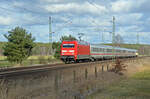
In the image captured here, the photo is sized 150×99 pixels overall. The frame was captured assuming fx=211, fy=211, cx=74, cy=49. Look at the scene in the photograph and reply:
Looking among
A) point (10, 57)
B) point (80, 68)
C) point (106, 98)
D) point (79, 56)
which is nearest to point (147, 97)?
point (106, 98)

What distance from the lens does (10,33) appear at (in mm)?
33562

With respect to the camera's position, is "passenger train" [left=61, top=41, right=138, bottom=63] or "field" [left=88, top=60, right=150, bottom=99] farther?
"passenger train" [left=61, top=41, right=138, bottom=63]

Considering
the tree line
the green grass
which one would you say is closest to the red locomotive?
the tree line

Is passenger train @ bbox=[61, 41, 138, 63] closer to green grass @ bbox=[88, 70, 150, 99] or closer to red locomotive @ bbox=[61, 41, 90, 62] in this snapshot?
red locomotive @ bbox=[61, 41, 90, 62]

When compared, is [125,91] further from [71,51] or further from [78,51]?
[78,51]

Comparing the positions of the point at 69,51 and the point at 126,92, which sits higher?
the point at 69,51

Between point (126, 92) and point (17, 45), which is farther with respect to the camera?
point (17, 45)

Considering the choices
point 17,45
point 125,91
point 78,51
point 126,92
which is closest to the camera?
point 126,92

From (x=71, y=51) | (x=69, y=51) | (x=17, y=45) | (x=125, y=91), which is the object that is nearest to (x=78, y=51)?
(x=71, y=51)

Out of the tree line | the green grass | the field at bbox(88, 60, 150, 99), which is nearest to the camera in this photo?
the field at bbox(88, 60, 150, 99)

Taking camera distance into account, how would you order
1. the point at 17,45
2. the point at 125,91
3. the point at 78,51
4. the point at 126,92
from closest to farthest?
1. the point at 126,92
2. the point at 125,91
3. the point at 17,45
4. the point at 78,51

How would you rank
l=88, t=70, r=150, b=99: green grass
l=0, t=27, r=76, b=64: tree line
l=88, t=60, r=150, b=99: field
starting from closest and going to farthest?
l=88, t=60, r=150, b=99: field
l=88, t=70, r=150, b=99: green grass
l=0, t=27, r=76, b=64: tree line

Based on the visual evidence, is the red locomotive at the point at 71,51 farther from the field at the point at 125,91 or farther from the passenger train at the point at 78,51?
the field at the point at 125,91

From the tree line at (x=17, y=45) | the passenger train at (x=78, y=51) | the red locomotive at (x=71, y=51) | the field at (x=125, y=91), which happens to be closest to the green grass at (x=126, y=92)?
the field at (x=125, y=91)
